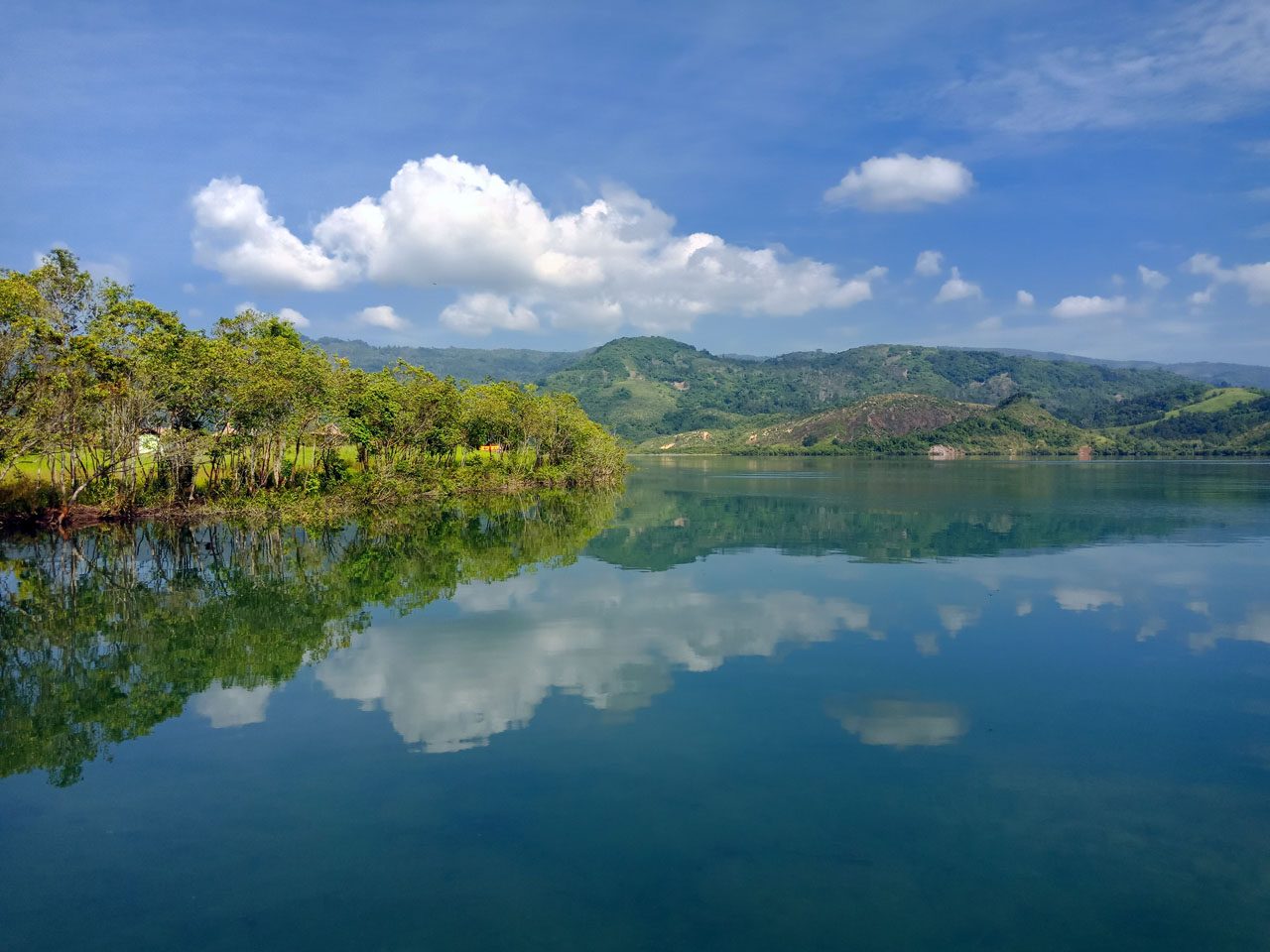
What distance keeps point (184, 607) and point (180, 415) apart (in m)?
21.2

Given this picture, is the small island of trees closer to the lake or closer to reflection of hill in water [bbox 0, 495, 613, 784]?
reflection of hill in water [bbox 0, 495, 613, 784]

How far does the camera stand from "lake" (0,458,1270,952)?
7758 mm

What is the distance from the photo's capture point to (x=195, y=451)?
37.8 m

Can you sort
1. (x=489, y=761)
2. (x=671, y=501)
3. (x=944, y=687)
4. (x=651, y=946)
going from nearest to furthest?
(x=651, y=946)
(x=489, y=761)
(x=944, y=687)
(x=671, y=501)

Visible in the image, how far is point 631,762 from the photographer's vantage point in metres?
11.2

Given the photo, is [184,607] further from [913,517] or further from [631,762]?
[913,517]

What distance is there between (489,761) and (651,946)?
182 inches

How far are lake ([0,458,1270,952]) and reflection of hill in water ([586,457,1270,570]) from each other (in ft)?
28.6

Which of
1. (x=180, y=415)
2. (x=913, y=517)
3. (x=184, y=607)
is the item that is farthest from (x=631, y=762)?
(x=913, y=517)

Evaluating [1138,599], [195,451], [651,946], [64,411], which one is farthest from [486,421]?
[651,946]

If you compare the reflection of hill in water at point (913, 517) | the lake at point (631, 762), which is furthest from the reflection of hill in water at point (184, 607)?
the reflection of hill in water at point (913, 517)

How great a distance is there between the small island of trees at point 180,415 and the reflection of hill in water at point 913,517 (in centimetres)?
1698

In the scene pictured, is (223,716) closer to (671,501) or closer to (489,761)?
(489,761)

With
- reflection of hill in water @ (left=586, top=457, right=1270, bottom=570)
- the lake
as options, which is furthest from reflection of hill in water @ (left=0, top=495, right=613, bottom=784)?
reflection of hill in water @ (left=586, top=457, right=1270, bottom=570)
